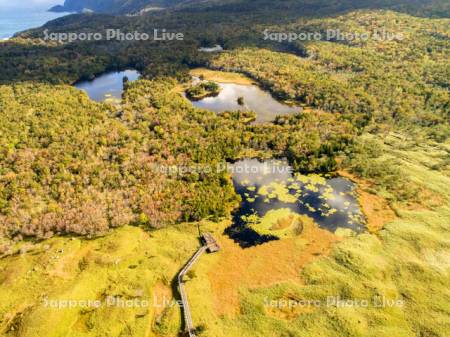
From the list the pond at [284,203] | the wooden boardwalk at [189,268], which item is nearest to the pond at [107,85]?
the pond at [284,203]

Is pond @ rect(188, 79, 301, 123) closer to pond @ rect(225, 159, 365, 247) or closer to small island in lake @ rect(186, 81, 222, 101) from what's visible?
small island in lake @ rect(186, 81, 222, 101)

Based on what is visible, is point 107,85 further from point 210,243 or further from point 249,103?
point 210,243

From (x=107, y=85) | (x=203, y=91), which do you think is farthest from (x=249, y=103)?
(x=107, y=85)

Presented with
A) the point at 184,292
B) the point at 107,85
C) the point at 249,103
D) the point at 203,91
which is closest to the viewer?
the point at 184,292

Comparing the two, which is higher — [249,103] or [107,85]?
[107,85]

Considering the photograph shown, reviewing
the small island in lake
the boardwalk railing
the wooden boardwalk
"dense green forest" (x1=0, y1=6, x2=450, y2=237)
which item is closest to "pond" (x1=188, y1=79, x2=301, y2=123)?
the small island in lake

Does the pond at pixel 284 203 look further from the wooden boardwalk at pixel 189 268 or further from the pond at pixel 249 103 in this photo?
the pond at pixel 249 103

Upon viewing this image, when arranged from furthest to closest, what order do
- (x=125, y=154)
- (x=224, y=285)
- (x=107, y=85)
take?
(x=107, y=85), (x=125, y=154), (x=224, y=285)
